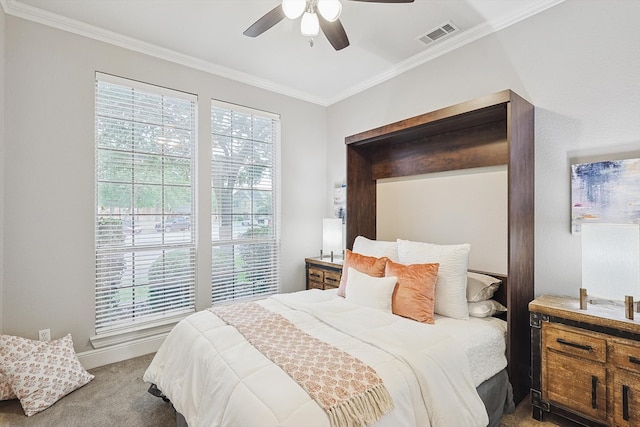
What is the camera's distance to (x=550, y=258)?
2.41 m

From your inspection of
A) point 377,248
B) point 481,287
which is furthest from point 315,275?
point 481,287

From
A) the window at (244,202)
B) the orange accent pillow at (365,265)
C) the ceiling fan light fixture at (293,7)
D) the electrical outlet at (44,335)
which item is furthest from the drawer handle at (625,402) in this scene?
the electrical outlet at (44,335)

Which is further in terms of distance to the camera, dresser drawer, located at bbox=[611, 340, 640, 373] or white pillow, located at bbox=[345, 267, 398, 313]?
white pillow, located at bbox=[345, 267, 398, 313]

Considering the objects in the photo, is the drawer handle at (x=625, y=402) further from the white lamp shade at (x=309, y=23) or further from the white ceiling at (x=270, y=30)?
the white lamp shade at (x=309, y=23)

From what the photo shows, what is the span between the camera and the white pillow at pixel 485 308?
7.62 ft

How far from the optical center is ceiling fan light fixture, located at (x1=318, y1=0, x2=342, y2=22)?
6.22ft

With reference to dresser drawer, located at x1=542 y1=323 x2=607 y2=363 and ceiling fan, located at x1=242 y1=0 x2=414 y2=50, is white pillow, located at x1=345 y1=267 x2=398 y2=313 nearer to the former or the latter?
dresser drawer, located at x1=542 y1=323 x2=607 y2=363

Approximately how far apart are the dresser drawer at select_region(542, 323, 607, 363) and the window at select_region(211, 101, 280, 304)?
2929 mm

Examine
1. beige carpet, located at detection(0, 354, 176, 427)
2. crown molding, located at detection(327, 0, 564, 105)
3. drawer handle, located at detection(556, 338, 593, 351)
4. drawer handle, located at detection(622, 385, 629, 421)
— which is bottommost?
beige carpet, located at detection(0, 354, 176, 427)

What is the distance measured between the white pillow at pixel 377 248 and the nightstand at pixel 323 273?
1.61ft

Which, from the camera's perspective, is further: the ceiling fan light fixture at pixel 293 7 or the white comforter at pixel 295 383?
the ceiling fan light fixture at pixel 293 7

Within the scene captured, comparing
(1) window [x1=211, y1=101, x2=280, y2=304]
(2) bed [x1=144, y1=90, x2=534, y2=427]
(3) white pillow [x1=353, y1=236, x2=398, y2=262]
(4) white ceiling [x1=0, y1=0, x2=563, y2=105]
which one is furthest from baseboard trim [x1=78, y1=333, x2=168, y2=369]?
(4) white ceiling [x1=0, y1=0, x2=563, y2=105]

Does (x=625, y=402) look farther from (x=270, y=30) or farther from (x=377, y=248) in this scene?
(x=270, y=30)

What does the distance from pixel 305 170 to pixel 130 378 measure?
9.86 ft
